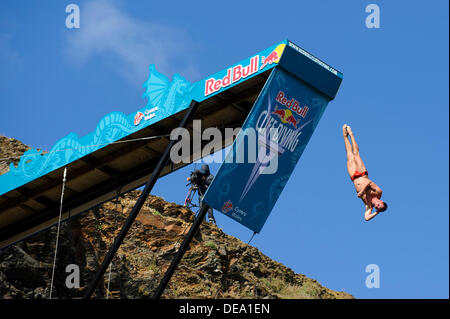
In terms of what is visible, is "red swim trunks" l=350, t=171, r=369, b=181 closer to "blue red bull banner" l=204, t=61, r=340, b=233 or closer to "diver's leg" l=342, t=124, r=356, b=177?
"diver's leg" l=342, t=124, r=356, b=177

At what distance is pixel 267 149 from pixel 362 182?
2.52m

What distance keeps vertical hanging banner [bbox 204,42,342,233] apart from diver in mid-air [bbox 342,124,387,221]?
3.93 ft

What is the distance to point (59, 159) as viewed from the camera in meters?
24.8

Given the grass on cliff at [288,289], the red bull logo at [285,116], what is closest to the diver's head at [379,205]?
the red bull logo at [285,116]

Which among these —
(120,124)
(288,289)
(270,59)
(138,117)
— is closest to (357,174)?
(270,59)

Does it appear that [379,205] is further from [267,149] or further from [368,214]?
[267,149]

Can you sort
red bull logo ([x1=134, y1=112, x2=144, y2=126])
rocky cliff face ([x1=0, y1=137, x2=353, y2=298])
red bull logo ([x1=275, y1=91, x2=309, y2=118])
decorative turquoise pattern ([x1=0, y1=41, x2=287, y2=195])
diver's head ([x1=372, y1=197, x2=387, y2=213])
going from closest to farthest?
diver's head ([x1=372, y1=197, x2=387, y2=213])
red bull logo ([x1=275, y1=91, x2=309, y2=118])
decorative turquoise pattern ([x1=0, y1=41, x2=287, y2=195])
red bull logo ([x1=134, y1=112, x2=144, y2=126])
rocky cliff face ([x1=0, y1=137, x2=353, y2=298])

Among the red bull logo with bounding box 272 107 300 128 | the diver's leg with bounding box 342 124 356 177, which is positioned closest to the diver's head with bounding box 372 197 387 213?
the diver's leg with bounding box 342 124 356 177

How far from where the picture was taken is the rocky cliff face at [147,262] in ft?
88.8

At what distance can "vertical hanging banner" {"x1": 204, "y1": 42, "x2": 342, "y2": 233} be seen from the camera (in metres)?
20.9

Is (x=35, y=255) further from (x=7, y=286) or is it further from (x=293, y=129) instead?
(x=293, y=129)

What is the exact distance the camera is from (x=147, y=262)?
29625 millimetres

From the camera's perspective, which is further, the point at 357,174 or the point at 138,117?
the point at 138,117
